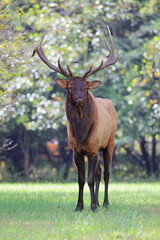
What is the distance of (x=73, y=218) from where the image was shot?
9.11 metres

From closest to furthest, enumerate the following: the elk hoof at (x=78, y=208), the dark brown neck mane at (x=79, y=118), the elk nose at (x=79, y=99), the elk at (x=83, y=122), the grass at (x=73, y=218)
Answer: the grass at (x=73, y=218), the elk nose at (x=79, y=99), the elk at (x=83, y=122), the dark brown neck mane at (x=79, y=118), the elk hoof at (x=78, y=208)

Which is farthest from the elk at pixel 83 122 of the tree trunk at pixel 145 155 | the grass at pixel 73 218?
the tree trunk at pixel 145 155

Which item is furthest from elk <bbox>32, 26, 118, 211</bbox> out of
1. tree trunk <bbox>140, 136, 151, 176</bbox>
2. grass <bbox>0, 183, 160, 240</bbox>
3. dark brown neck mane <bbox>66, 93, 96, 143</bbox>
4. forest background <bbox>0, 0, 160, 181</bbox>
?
tree trunk <bbox>140, 136, 151, 176</bbox>

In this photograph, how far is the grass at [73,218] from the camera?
7.51 metres

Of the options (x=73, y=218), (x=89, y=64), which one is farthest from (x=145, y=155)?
(x=73, y=218)

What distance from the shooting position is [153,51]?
1964 cm

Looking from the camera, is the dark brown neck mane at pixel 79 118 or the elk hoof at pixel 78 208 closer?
the dark brown neck mane at pixel 79 118

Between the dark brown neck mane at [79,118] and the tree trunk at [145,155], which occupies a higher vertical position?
the dark brown neck mane at [79,118]

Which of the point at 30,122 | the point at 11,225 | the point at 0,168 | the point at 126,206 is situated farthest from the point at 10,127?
the point at 11,225

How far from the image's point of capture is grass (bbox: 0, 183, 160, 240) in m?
7.51

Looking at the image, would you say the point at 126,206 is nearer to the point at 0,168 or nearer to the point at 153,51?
the point at 153,51

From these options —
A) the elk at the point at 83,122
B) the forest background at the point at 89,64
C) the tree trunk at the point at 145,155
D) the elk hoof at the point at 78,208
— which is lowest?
the tree trunk at the point at 145,155

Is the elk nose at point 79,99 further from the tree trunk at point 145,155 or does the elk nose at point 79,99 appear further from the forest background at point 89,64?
the tree trunk at point 145,155

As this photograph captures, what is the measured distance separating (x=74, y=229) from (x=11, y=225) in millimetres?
1034
